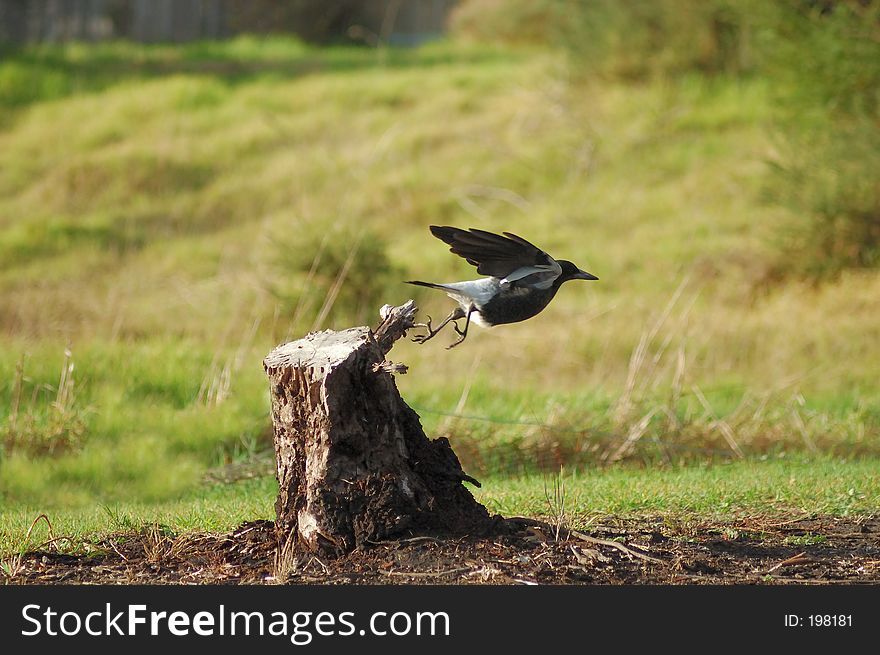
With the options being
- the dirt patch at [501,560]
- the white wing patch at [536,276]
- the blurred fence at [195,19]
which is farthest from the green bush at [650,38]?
the white wing patch at [536,276]

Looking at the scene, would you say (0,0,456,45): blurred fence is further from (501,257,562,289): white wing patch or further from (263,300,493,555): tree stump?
(501,257,562,289): white wing patch

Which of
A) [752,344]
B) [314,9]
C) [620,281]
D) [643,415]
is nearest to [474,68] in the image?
[314,9]

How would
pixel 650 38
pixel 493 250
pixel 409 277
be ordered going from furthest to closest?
pixel 650 38 < pixel 409 277 < pixel 493 250

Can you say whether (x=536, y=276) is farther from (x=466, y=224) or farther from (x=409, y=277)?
(x=466, y=224)

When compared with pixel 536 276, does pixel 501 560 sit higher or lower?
lower

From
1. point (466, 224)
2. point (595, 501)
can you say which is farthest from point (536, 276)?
point (466, 224)

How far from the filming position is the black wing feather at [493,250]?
4179mm

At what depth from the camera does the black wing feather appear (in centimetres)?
418

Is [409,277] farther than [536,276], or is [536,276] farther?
[409,277]

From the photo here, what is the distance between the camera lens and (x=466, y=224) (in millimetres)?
13953

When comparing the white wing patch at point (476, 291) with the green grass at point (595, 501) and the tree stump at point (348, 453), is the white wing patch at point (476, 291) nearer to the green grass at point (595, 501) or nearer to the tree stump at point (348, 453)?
the tree stump at point (348, 453)

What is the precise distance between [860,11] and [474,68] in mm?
10469

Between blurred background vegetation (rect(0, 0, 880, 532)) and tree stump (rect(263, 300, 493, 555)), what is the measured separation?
7.66 ft

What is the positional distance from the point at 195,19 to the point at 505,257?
20832 mm
